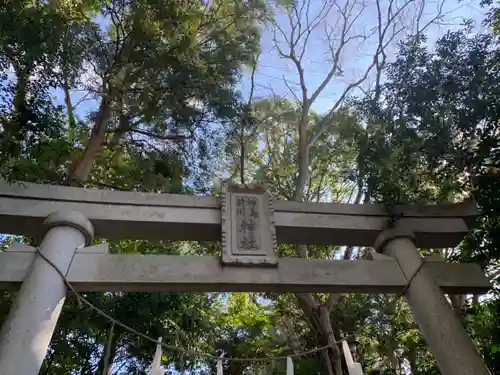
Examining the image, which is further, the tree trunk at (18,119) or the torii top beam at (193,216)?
the tree trunk at (18,119)

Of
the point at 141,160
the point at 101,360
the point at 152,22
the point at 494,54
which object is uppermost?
the point at 152,22

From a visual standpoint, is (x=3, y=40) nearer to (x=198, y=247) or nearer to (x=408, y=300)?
(x=198, y=247)

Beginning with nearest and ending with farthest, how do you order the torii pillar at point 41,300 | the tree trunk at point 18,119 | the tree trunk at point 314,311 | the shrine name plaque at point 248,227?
the torii pillar at point 41,300 → the shrine name plaque at point 248,227 → the tree trunk at point 18,119 → the tree trunk at point 314,311

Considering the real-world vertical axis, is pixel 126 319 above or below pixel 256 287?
above

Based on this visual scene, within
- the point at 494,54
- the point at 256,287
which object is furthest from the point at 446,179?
the point at 256,287

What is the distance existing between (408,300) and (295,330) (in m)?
3.71

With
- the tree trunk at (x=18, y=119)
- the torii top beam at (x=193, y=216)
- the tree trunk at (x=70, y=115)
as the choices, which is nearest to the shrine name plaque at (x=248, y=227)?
the torii top beam at (x=193, y=216)

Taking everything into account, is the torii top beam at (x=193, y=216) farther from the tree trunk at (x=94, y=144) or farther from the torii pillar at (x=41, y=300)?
the tree trunk at (x=94, y=144)

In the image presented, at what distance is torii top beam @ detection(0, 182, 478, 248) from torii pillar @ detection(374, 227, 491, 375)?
0.73ft

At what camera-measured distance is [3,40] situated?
426cm

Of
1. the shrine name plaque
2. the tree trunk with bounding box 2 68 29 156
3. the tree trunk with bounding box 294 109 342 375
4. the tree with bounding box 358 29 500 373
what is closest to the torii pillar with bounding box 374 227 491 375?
the tree with bounding box 358 29 500 373

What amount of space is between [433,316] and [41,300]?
3.29m

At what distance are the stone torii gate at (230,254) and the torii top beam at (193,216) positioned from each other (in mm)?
10

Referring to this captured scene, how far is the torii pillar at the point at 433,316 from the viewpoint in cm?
367
